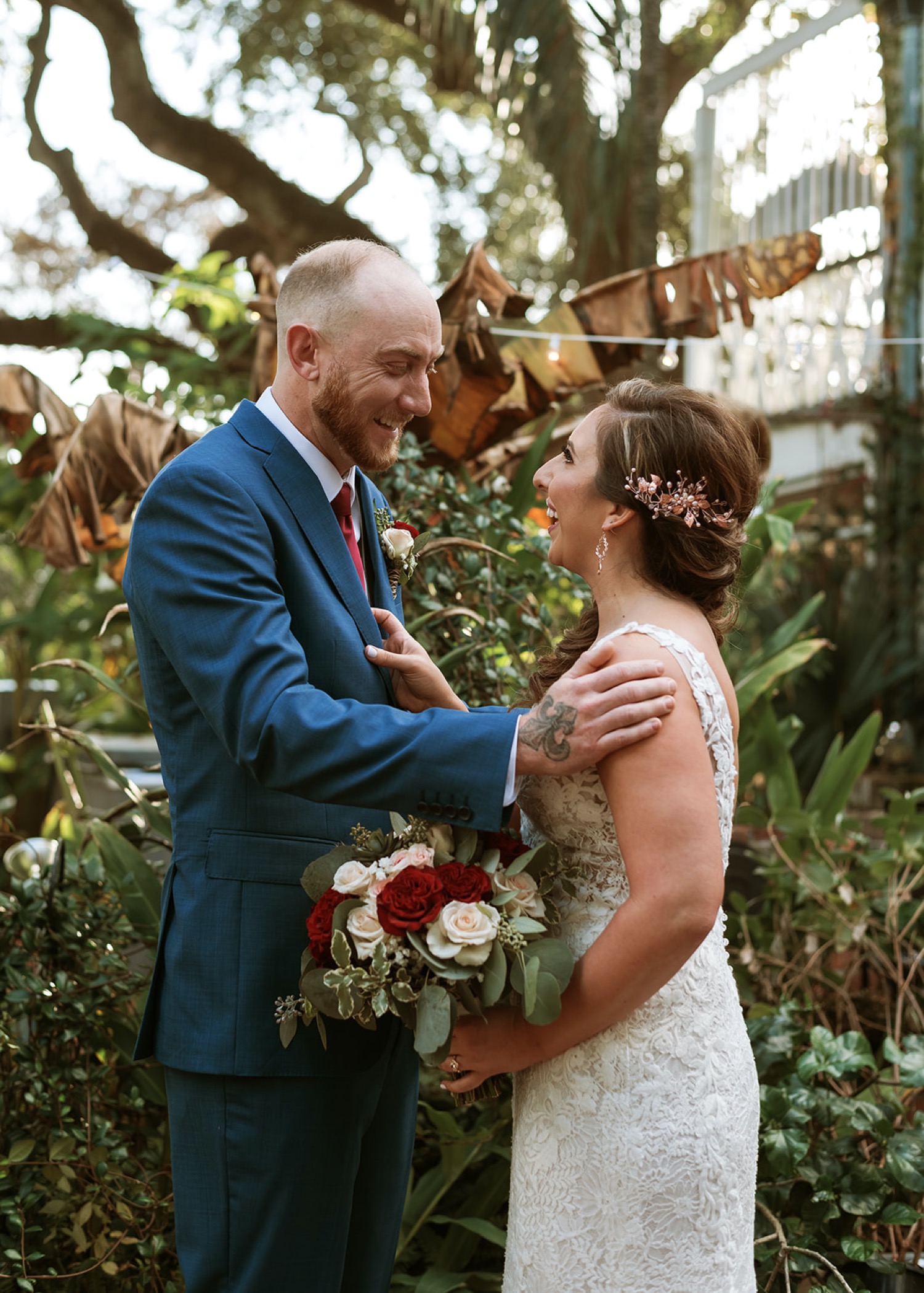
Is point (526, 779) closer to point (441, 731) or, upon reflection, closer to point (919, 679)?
point (441, 731)

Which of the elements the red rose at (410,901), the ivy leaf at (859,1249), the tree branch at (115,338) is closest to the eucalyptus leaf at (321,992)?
the red rose at (410,901)

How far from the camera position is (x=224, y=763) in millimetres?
1979

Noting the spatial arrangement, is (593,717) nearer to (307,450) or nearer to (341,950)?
(341,950)

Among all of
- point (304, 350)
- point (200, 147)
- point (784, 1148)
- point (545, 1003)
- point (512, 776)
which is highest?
point (200, 147)

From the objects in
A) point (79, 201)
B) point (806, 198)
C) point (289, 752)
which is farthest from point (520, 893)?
point (79, 201)

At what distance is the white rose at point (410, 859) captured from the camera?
181cm

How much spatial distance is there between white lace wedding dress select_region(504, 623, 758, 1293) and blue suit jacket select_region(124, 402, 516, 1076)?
29cm

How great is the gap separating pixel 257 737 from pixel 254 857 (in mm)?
294

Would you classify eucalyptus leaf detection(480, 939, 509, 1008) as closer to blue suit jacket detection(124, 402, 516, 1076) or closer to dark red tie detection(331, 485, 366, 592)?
blue suit jacket detection(124, 402, 516, 1076)

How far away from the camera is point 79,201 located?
10.7 meters

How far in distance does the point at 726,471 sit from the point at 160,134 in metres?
9.95

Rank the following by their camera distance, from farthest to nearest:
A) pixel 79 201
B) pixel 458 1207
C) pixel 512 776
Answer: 1. pixel 79 201
2. pixel 458 1207
3. pixel 512 776

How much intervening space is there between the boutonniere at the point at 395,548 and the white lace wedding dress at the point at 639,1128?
64cm

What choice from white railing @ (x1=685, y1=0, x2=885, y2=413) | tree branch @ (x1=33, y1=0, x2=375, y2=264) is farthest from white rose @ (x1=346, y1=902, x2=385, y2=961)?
tree branch @ (x1=33, y1=0, x2=375, y2=264)
